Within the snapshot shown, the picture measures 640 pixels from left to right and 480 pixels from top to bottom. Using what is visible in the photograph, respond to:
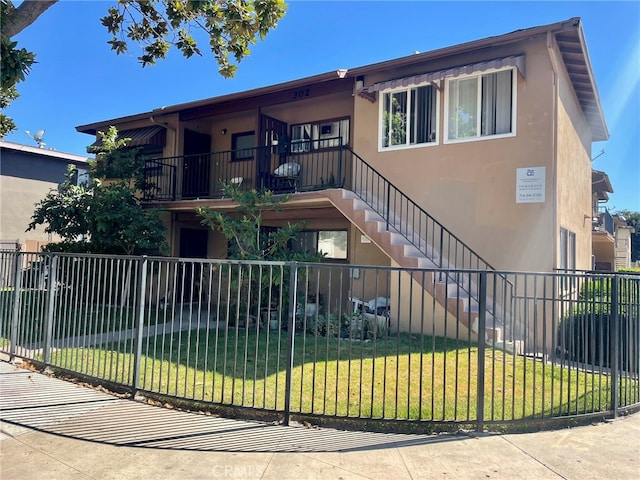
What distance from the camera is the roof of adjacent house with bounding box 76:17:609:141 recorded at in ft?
27.7

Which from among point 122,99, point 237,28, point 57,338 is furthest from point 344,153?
point 122,99

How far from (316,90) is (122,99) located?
10847 millimetres

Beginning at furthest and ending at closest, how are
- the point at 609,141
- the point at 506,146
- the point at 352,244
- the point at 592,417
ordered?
the point at 609,141 → the point at 352,244 → the point at 506,146 → the point at 592,417

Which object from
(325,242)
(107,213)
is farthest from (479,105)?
(107,213)

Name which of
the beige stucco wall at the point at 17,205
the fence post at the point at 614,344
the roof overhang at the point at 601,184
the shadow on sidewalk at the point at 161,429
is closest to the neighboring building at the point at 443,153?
the fence post at the point at 614,344

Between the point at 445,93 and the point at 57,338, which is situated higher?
the point at 445,93

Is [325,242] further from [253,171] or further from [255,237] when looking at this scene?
[253,171]

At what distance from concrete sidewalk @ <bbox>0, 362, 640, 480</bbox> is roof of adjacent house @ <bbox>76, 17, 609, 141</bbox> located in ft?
23.5

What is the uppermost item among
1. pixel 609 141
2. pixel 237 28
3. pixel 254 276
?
pixel 609 141

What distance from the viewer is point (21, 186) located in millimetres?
21594

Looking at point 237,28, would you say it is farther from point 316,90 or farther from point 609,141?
point 609,141

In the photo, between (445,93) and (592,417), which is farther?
(445,93)

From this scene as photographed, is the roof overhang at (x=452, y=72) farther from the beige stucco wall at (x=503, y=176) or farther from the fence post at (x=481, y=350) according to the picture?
the fence post at (x=481, y=350)

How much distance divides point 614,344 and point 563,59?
7212 mm
